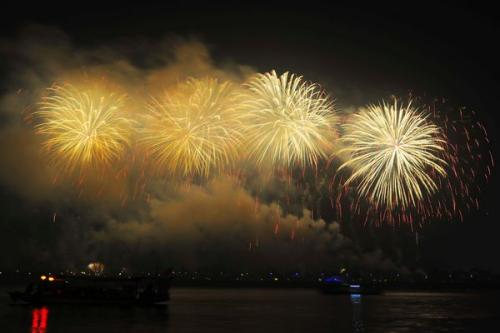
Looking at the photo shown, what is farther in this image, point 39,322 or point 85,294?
point 85,294

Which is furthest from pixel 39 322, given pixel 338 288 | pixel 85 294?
pixel 338 288

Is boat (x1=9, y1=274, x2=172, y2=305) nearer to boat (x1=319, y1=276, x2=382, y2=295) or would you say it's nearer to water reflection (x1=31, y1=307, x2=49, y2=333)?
water reflection (x1=31, y1=307, x2=49, y2=333)

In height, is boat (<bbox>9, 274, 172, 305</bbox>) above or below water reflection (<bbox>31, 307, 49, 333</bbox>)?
above

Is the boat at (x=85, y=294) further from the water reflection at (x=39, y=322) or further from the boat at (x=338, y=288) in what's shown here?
the boat at (x=338, y=288)

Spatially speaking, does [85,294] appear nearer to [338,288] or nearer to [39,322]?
[39,322]

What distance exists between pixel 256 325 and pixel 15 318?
2495 centimetres

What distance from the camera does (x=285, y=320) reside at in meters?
64.8

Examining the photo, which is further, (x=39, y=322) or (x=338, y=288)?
(x=338, y=288)

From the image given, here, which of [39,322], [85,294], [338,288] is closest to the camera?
[39,322]

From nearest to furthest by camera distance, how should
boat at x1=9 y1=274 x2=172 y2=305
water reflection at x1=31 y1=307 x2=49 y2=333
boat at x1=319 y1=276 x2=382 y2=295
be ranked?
water reflection at x1=31 y1=307 x2=49 y2=333 < boat at x1=9 y1=274 x2=172 y2=305 < boat at x1=319 y1=276 x2=382 y2=295

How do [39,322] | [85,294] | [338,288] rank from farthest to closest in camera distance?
[338,288] → [85,294] → [39,322]

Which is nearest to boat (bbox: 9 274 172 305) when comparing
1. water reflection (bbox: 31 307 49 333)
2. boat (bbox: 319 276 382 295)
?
water reflection (bbox: 31 307 49 333)

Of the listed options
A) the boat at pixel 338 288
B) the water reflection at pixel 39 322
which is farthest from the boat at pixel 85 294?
the boat at pixel 338 288

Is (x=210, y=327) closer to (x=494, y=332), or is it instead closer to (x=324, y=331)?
(x=324, y=331)
